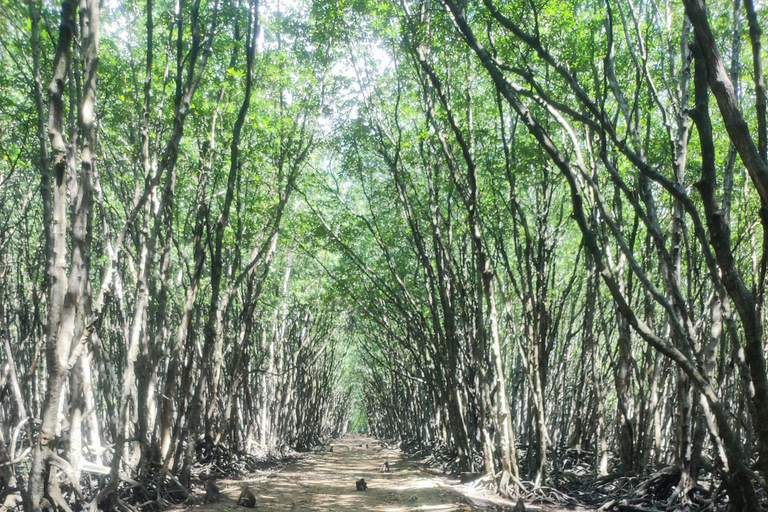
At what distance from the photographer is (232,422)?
10.4 m

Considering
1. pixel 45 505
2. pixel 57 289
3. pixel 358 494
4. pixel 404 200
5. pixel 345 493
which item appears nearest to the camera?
pixel 57 289

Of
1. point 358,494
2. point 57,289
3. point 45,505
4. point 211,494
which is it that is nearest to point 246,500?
point 211,494

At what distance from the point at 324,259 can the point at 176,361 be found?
837 cm

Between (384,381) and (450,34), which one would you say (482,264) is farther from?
(384,381)

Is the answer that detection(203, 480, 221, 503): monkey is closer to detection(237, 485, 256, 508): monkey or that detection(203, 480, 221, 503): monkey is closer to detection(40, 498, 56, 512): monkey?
detection(237, 485, 256, 508): monkey

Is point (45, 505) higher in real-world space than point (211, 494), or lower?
higher

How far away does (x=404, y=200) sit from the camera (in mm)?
8961

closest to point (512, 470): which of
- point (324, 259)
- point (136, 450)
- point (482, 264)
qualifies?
point (482, 264)

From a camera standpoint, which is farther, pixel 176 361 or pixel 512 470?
pixel 512 470

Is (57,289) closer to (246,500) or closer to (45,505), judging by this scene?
(45,505)

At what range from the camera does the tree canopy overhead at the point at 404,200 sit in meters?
3.61

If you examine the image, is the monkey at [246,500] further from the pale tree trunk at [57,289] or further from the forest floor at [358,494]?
the pale tree trunk at [57,289]

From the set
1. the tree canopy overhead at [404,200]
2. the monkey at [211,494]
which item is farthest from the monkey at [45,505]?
the monkey at [211,494]

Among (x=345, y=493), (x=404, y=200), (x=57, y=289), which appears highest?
(x=404, y=200)
